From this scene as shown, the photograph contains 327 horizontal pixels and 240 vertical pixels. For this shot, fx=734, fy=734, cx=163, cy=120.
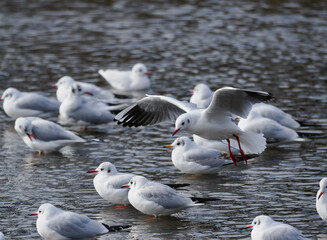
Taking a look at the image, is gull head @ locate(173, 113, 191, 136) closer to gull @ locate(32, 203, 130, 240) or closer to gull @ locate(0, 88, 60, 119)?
gull @ locate(32, 203, 130, 240)

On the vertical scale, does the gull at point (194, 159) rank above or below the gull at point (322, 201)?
below

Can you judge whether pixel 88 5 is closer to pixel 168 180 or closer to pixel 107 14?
pixel 107 14

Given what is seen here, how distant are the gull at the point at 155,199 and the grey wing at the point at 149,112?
2.35 m

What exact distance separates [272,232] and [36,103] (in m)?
8.39

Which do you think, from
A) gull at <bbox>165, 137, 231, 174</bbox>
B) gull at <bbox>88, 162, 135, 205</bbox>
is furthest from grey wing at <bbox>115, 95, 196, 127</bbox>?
gull at <bbox>88, 162, 135, 205</bbox>

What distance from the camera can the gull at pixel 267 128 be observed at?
42.4 ft

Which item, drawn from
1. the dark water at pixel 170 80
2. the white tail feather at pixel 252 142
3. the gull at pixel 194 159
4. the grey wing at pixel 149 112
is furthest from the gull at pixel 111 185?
the white tail feather at pixel 252 142

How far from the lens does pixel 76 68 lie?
1975cm

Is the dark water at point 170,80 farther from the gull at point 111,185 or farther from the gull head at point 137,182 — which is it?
the gull head at point 137,182

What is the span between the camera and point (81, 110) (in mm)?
14938

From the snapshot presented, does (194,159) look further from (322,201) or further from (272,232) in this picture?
(272,232)

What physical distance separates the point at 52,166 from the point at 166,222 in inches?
134

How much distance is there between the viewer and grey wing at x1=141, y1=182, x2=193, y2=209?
31.1 ft

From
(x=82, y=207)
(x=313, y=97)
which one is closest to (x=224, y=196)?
(x=82, y=207)
